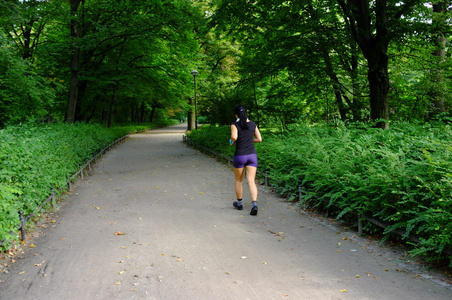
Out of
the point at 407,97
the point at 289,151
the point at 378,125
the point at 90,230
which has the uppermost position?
the point at 407,97

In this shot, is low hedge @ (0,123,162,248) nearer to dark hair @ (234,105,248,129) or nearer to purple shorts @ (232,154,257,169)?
purple shorts @ (232,154,257,169)

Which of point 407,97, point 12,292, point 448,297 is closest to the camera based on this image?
point 448,297

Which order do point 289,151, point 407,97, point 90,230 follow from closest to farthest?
point 90,230 → point 289,151 → point 407,97

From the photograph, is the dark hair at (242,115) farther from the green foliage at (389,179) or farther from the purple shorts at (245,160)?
the green foliage at (389,179)

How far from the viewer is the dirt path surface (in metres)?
3.69

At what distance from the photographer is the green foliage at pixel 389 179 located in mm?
4188

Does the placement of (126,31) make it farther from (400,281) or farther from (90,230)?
(400,281)

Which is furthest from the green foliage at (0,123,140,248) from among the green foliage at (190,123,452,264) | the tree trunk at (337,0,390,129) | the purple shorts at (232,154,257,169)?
the tree trunk at (337,0,390,129)

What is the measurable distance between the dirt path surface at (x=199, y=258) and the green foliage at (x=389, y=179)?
47 cm

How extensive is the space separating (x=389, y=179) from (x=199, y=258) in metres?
2.73

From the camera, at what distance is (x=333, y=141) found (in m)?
7.96

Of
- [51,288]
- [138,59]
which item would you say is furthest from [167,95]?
[51,288]

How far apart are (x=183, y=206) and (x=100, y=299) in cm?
403

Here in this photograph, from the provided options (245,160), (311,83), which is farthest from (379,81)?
(245,160)
